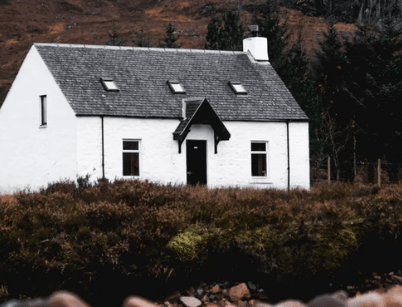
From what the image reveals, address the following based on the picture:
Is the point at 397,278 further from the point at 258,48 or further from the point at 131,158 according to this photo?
the point at 258,48

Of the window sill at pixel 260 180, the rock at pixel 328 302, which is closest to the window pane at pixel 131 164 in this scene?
the window sill at pixel 260 180

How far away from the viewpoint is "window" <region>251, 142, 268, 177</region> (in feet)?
97.6

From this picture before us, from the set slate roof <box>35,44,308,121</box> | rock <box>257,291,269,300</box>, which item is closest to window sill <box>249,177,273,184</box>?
slate roof <box>35,44,308,121</box>

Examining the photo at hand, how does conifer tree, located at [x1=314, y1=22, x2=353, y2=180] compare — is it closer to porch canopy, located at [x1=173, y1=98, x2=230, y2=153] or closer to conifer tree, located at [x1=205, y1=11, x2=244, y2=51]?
conifer tree, located at [x1=205, y1=11, x2=244, y2=51]

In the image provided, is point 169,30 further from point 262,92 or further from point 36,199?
point 36,199

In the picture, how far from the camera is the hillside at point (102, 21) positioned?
88.8 metres

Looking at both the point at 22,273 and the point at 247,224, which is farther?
the point at 247,224

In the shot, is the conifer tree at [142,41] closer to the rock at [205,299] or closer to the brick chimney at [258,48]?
the brick chimney at [258,48]

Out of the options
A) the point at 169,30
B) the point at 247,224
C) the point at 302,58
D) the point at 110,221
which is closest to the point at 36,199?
the point at 110,221

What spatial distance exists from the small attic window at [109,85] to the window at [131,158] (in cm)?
209

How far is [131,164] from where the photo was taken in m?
27.9

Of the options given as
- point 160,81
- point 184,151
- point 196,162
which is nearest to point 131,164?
point 184,151

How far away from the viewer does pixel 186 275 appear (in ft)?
45.0

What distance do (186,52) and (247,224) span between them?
18.7 meters
